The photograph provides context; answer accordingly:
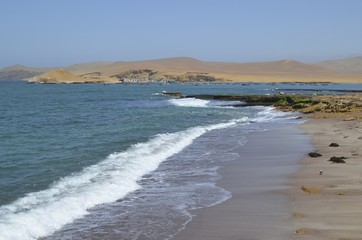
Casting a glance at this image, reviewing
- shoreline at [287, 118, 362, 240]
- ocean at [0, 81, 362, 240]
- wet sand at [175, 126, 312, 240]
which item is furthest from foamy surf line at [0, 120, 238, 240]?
shoreline at [287, 118, 362, 240]

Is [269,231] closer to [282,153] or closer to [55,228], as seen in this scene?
[55,228]

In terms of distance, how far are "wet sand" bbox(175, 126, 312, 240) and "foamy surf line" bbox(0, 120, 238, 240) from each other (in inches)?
100.0

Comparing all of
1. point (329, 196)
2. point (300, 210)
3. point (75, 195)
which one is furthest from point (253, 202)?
point (75, 195)

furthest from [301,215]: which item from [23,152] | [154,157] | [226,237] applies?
[23,152]

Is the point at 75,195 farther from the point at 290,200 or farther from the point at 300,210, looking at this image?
the point at 300,210

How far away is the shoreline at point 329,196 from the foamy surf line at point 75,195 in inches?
175

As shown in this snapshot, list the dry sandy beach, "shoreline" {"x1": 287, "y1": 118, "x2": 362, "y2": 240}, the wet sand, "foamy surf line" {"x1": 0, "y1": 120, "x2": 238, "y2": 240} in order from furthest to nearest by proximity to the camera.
→ "foamy surf line" {"x1": 0, "y1": 120, "x2": 238, "y2": 240} → the wet sand → the dry sandy beach → "shoreline" {"x1": 287, "y1": 118, "x2": 362, "y2": 240}

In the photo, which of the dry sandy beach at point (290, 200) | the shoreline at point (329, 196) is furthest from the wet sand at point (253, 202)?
the shoreline at point (329, 196)

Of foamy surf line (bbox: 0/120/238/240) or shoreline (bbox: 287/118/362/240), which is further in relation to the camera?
foamy surf line (bbox: 0/120/238/240)

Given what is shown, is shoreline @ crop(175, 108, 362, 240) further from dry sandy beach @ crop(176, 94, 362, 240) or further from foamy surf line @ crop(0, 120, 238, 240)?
foamy surf line @ crop(0, 120, 238, 240)

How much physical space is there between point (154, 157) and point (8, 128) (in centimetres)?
1450

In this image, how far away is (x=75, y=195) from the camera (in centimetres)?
1180

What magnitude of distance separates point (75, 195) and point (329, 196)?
5.97 meters

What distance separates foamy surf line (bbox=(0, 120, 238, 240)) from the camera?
9.36 meters
